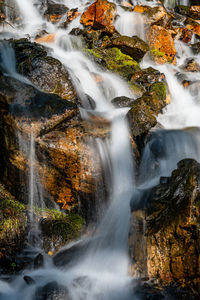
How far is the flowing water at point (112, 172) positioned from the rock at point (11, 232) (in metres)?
0.39

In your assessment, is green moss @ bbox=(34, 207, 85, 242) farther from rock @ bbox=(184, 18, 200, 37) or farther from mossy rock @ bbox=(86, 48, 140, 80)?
rock @ bbox=(184, 18, 200, 37)

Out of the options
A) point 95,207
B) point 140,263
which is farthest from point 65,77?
point 140,263

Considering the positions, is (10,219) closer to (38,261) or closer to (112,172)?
(38,261)

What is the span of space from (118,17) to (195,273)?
17.7 meters

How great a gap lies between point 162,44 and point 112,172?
46.4ft

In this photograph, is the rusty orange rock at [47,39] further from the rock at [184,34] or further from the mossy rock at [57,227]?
the mossy rock at [57,227]

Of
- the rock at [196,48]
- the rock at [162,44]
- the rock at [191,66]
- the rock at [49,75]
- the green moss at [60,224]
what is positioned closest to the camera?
the green moss at [60,224]

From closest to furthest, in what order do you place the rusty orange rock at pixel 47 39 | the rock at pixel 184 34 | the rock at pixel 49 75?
1. the rock at pixel 49 75
2. the rusty orange rock at pixel 47 39
3. the rock at pixel 184 34

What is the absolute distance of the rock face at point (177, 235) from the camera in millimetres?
3885

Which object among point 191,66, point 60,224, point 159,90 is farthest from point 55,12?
point 60,224

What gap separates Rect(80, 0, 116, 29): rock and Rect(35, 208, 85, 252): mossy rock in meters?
13.6

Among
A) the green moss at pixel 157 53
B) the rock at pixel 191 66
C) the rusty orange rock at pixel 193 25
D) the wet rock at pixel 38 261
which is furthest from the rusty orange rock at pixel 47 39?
the rusty orange rock at pixel 193 25

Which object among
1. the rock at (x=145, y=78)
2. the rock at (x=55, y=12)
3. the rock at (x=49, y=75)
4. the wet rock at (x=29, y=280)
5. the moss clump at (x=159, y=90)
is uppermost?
the rock at (x=55, y=12)

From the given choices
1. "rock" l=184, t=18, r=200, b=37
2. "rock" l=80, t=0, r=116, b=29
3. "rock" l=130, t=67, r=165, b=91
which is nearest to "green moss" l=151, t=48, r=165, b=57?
"rock" l=80, t=0, r=116, b=29
